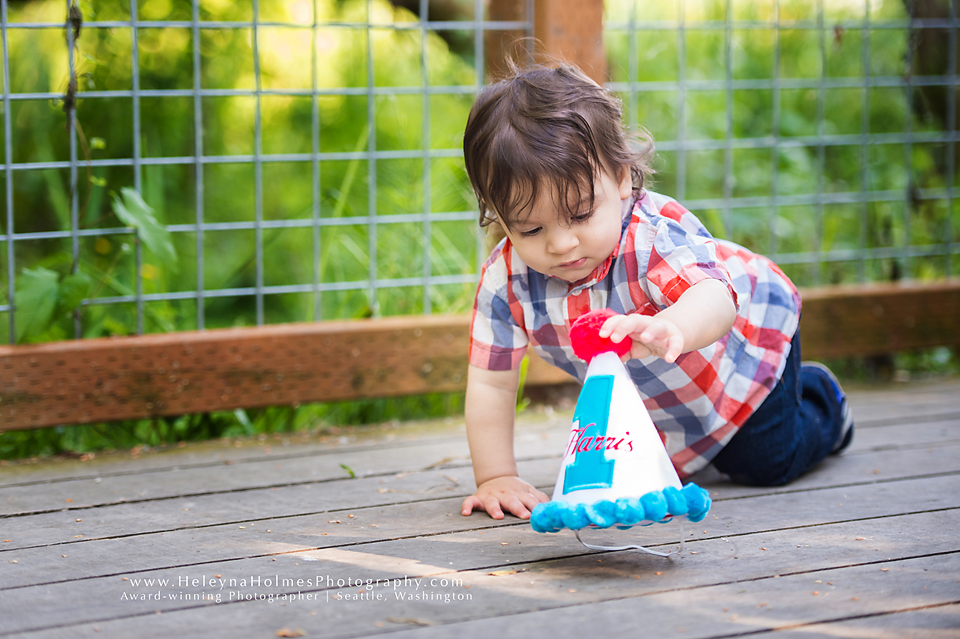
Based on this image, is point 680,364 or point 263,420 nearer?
point 680,364

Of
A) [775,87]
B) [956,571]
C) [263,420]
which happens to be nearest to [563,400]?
[263,420]

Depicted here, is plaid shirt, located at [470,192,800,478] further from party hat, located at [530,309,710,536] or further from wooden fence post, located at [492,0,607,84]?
wooden fence post, located at [492,0,607,84]

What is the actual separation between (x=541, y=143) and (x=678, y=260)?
11.2 inches

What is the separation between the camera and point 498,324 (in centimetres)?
158

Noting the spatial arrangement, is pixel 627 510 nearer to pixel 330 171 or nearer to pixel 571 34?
pixel 571 34

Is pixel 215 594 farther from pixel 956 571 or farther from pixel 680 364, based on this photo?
pixel 956 571

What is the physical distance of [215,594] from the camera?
115 centimetres

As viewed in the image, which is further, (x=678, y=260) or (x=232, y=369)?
(x=232, y=369)

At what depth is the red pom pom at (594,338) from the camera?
1208 mm

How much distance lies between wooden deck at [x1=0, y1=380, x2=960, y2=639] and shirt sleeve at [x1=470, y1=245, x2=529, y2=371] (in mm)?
262

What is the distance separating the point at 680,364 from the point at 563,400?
85 centimetres

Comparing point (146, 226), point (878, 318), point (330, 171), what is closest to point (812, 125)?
point (878, 318)

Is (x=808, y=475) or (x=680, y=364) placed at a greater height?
(x=680, y=364)

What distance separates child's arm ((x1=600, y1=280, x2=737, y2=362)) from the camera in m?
1.15
